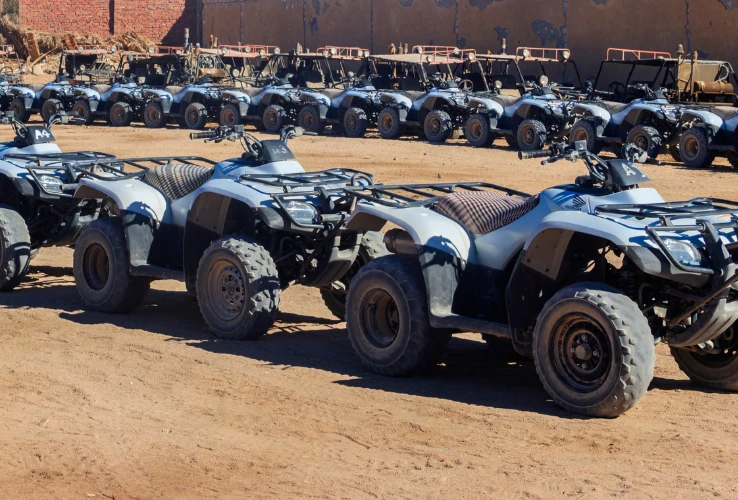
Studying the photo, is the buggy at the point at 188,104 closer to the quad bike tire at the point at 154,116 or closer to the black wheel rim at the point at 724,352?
the quad bike tire at the point at 154,116

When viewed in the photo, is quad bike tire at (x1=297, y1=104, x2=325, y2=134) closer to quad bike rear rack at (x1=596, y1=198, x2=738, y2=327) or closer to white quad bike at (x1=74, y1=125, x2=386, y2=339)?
white quad bike at (x1=74, y1=125, x2=386, y2=339)

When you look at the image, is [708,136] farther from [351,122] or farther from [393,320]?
[393,320]

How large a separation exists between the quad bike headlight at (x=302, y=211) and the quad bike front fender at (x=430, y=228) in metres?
0.74

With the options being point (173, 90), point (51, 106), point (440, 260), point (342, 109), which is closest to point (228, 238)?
point (440, 260)

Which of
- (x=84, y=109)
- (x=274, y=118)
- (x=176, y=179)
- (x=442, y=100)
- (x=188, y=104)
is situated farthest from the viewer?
(x=84, y=109)

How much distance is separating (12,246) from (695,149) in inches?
455

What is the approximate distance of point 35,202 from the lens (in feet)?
31.2

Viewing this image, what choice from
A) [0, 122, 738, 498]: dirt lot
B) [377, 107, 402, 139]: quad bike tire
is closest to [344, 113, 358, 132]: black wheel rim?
[377, 107, 402, 139]: quad bike tire

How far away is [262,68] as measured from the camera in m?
27.2

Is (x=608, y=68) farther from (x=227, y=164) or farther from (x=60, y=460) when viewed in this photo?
(x=60, y=460)

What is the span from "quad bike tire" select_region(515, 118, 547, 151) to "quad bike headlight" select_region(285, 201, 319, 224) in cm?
1266

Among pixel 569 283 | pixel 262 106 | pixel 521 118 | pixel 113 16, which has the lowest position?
pixel 262 106

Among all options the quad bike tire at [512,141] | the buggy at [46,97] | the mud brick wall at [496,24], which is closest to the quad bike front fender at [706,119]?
the quad bike tire at [512,141]

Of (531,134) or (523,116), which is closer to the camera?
(531,134)
